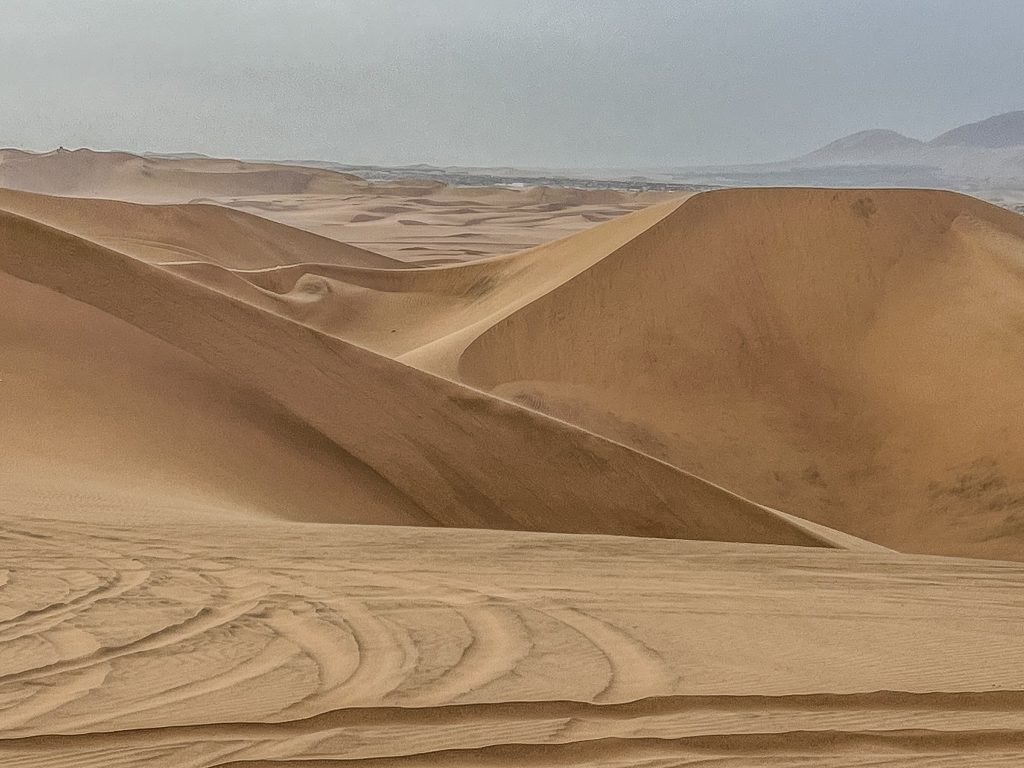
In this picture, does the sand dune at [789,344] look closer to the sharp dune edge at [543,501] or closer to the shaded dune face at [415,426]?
the sharp dune edge at [543,501]

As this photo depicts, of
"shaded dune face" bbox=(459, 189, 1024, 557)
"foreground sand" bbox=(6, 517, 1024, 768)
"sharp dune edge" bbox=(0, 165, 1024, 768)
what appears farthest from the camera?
"shaded dune face" bbox=(459, 189, 1024, 557)

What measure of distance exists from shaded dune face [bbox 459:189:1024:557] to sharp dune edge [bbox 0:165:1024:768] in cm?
6

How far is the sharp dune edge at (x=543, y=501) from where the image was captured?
286 centimetres

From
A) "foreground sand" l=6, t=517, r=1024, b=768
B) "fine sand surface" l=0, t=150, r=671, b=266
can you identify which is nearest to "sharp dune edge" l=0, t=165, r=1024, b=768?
"foreground sand" l=6, t=517, r=1024, b=768

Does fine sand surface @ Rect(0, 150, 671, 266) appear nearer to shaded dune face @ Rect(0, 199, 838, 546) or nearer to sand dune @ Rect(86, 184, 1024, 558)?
sand dune @ Rect(86, 184, 1024, 558)

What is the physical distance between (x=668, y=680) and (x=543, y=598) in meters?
1.02

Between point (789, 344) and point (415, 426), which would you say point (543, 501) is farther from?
point (789, 344)

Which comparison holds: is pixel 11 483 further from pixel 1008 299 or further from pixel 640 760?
pixel 1008 299

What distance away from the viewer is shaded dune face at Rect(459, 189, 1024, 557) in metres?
14.0

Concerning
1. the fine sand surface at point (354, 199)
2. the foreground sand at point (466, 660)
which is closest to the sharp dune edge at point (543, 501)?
the foreground sand at point (466, 660)

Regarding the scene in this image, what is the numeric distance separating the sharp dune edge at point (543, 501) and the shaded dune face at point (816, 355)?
2.5 inches

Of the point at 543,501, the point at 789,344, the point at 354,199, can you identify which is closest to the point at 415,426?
the point at 543,501

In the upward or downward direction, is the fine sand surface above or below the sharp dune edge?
above

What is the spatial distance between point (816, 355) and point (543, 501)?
9.42m
